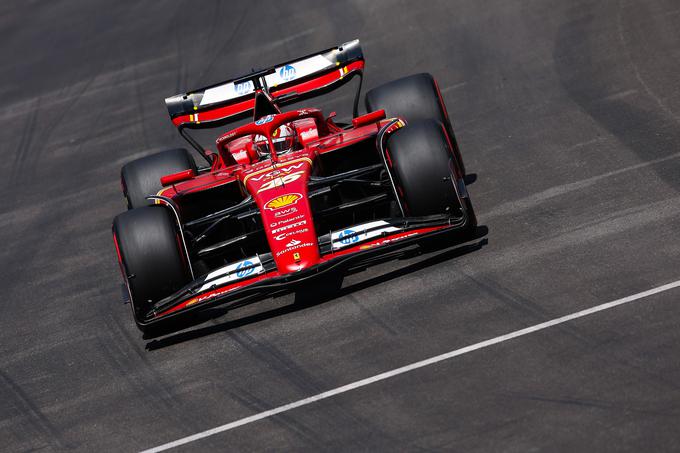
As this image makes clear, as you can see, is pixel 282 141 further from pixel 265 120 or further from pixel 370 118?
pixel 370 118

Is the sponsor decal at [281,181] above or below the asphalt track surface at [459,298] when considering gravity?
above

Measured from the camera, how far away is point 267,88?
45.0 feet

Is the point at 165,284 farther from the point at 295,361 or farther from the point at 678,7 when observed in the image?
the point at 678,7

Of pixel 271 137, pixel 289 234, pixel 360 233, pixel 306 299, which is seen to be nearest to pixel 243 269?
pixel 289 234

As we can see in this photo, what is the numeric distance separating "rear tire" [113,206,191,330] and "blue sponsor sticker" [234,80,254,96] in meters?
2.95

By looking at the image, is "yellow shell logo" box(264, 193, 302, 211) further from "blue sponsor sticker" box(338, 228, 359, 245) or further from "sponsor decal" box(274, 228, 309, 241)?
"blue sponsor sticker" box(338, 228, 359, 245)

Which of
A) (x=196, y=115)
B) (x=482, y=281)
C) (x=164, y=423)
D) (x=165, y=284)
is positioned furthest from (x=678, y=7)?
(x=164, y=423)

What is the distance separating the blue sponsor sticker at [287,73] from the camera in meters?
13.8

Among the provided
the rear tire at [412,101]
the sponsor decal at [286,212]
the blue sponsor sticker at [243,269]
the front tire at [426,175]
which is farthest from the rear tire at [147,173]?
the front tire at [426,175]

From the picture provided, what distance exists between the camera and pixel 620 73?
1620 cm

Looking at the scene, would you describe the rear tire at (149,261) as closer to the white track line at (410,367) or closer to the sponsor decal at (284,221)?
the sponsor decal at (284,221)

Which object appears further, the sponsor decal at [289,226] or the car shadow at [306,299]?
the car shadow at [306,299]

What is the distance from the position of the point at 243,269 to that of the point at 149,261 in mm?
884

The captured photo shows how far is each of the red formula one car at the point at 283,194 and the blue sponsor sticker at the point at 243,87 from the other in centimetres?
2
